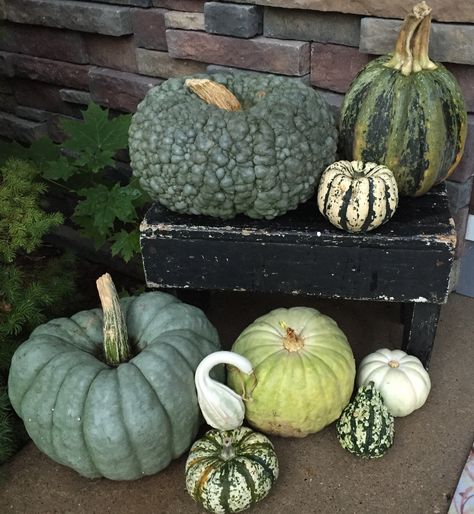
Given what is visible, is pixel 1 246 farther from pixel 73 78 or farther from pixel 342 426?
pixel 342 426

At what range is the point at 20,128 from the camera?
122 inches

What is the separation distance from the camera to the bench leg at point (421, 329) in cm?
198

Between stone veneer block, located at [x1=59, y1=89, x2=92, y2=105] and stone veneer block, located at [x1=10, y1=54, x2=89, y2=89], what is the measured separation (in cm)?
3

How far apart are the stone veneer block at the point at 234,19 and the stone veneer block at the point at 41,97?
3.23 feet

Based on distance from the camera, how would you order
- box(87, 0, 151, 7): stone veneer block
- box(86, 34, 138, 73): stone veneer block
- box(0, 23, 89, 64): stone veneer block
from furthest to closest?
box(0, 23, 89, 64): stone veneer block → box(86, 34, 138, 73): stone veneer block → box(87, 0, 151, 7): stone veneer block

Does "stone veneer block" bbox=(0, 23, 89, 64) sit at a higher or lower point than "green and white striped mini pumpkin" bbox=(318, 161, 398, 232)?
higher

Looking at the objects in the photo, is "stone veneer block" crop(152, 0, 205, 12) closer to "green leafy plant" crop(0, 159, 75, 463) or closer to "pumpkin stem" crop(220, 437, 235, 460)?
"green leafy plant" crop(0, 159, 75, 463)

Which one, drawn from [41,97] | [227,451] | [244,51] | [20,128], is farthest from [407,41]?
[20,128]

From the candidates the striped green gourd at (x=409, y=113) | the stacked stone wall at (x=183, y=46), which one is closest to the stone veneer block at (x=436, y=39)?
the stacked stone wall at (x=183, y=46)

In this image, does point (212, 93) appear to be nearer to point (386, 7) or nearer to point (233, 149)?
point (233, 149)

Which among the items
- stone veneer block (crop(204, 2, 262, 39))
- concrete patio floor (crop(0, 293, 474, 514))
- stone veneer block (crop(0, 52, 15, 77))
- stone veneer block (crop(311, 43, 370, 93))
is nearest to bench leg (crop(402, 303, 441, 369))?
concrete patio floor (crop(0, 293, 474, 514))

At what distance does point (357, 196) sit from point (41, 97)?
1949 millimetres

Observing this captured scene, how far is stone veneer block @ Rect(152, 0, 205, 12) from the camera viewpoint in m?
2.38

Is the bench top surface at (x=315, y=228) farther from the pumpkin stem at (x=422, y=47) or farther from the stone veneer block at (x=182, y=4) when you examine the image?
the stone veneer block at (x=182, y=4)
